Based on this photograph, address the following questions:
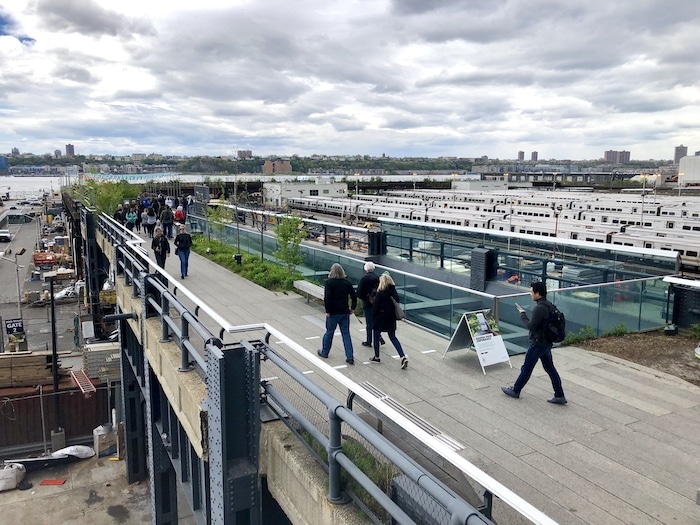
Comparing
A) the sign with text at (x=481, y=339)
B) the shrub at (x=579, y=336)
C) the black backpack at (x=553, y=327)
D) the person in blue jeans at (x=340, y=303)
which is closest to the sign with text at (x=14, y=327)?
the person in blue jeans at (x=340, y=303)

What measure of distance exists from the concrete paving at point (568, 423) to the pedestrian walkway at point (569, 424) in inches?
0.5

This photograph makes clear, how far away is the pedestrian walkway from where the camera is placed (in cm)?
493

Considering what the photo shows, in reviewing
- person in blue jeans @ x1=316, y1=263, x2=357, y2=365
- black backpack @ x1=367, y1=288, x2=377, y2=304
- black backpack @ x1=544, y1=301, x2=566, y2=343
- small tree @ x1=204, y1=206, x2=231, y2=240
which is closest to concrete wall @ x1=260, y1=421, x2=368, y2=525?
person in blue jeans @ x1=316, y1=263, x2=357, y2=365

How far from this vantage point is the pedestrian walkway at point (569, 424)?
493 cm

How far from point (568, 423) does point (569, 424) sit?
3 cm

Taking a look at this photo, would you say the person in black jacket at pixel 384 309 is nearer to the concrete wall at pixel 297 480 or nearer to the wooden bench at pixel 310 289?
the concrete wall at pixel 297 480

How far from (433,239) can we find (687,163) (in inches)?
5252

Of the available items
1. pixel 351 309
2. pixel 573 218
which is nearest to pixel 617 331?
pixel 351 309

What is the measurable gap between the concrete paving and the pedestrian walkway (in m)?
0.01

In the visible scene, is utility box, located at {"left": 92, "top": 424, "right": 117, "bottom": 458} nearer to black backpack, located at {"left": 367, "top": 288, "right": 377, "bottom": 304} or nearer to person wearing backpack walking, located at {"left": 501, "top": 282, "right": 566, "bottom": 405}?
black backpack, located at {"left": 367, "top": 288, "right": 377, "bottom": 304}

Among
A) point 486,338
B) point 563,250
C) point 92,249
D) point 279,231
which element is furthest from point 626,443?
point 92,249

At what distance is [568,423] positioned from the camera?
645 cm

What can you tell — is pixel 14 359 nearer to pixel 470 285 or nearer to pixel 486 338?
pixel 470 285

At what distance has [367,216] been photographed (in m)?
56.1
